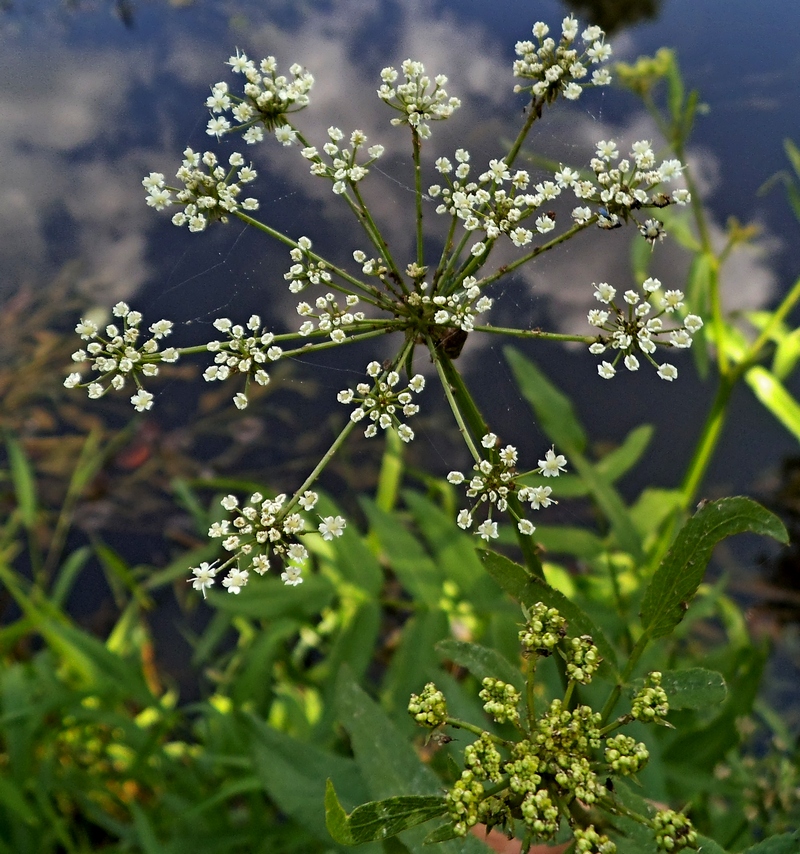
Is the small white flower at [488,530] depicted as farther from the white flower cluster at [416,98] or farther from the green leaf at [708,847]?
the white flower cluster at [416,98]

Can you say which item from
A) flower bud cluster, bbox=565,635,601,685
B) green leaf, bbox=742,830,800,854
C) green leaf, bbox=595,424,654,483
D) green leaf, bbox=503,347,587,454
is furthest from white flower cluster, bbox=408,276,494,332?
green leaf, bbox=595,424,654,483

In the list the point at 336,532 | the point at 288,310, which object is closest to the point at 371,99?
the point at 288,310

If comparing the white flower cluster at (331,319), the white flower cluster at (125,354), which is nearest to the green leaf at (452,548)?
the white flower cluster at (331,319)

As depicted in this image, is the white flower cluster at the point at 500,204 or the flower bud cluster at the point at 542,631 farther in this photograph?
the white flower cluster at the point at 500,204

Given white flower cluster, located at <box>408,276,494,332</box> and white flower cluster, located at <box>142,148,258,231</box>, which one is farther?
white flower cluster, located at <box>142,148,258,231</box>

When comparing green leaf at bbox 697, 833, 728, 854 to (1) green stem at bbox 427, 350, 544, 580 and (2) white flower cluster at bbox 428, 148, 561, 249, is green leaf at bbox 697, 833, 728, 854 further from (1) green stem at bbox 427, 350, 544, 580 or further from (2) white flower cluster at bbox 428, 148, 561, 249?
(2) white flower cluster at bbox 428, 148, 561, 249

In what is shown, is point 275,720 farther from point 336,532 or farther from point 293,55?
point 293,55
